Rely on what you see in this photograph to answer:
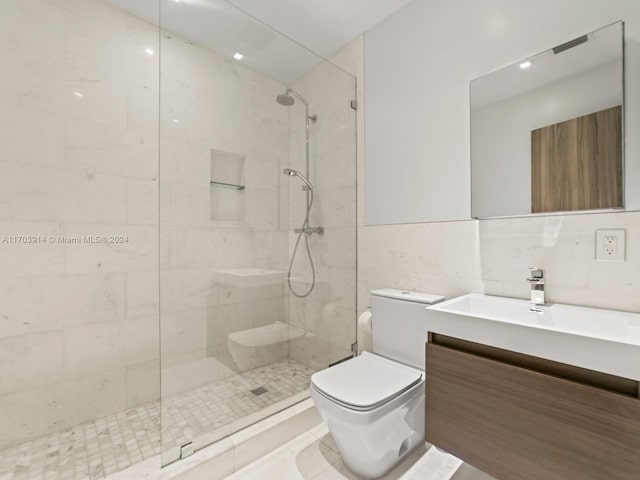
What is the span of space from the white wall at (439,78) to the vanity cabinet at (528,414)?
765mm

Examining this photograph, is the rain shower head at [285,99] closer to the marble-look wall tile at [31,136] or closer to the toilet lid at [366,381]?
the marble-look wall tile at [31,136]

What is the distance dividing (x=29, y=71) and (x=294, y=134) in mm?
1477

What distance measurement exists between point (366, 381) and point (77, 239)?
183cm

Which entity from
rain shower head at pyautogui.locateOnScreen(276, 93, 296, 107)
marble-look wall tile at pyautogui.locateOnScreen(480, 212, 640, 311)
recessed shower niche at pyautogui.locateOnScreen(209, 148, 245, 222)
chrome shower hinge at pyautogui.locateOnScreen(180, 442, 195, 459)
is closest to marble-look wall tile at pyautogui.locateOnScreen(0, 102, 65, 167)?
recessed shower niche at pyautogui.locateOnScreen(209, 148, 245, 222)

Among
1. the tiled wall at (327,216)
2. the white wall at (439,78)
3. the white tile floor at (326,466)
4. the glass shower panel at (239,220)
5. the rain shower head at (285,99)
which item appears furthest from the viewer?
the tiled wall at (327,216)

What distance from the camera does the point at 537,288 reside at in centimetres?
131

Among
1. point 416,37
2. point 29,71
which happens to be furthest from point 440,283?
point 29,71

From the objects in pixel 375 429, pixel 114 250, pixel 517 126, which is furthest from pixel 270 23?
pixel 375 429

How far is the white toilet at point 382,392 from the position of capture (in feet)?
4.04

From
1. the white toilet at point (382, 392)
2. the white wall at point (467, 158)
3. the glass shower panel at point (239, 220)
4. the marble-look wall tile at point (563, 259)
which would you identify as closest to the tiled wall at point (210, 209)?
the glass shower panel at point (239, 220)

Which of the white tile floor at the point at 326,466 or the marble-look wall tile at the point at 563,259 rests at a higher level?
the marble-look wall tile at the point at 563,259

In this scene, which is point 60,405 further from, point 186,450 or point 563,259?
point 563,259

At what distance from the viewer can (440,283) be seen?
1.69 metres

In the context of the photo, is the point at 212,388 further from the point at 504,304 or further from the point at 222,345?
the point at 504,304
